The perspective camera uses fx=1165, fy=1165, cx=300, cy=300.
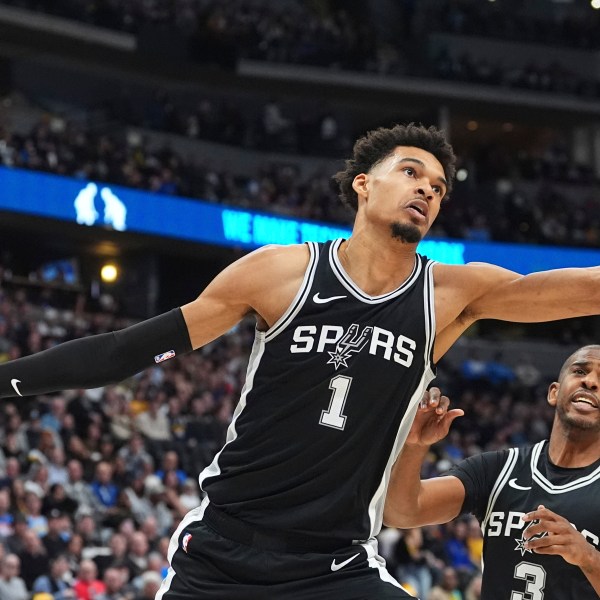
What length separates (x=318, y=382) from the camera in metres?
4.22

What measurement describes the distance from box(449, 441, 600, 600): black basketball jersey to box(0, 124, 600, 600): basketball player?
1127mm

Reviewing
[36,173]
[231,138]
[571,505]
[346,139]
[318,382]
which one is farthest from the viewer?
[346,139]

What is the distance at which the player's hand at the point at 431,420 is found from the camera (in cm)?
466

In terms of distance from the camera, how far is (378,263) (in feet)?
14.6

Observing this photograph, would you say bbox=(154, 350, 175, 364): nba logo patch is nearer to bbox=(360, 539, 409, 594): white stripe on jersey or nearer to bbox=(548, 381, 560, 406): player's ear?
bbox=(360, 539, 409, 594): white stripe on jersey

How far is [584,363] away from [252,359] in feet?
5.86

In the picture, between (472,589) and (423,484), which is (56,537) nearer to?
(472,589)

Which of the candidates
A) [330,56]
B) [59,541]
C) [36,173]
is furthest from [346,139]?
[59,541]

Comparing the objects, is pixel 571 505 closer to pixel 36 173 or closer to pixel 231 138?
pixel 36 173

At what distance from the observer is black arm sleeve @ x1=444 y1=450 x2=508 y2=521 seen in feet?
18.2

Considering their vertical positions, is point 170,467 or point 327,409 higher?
point 327,409

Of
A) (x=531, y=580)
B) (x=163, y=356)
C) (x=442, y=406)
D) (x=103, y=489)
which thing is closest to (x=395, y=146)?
(x=442, y=406)

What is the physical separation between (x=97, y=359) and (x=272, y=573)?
0.99 meters

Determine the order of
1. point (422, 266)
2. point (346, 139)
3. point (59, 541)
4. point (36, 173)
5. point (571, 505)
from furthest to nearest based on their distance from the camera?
point (346, 139) < point (36, 173) < point (59, 541) < point (571, 505) < point (422, 266)
